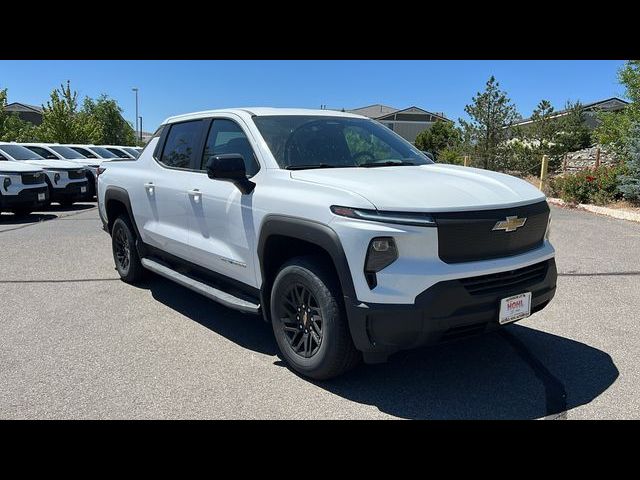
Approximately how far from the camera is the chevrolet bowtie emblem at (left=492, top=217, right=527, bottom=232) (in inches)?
129

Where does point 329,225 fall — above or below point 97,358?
above

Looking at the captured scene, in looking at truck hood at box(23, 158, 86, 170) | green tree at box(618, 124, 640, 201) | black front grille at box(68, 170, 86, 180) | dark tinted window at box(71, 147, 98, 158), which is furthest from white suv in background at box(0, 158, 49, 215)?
green tree at box(618, 124, 640, 201)

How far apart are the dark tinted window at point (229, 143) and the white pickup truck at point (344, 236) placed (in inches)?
0.6

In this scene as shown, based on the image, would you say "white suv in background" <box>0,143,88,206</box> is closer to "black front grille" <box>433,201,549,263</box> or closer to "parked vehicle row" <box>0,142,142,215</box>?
"parked vehicle row" <box>0,142,142,215</box>

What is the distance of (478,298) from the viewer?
10.4ft

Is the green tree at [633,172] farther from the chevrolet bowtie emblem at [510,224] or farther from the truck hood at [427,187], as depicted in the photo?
the chevrolet bowtie emblem at [510,224]

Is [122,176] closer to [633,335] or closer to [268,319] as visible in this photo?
[268,319]

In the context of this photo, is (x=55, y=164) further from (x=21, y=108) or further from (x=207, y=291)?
(x=21, y=108)

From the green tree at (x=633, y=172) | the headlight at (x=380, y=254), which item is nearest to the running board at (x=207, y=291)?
the headlight at (x=380, y=254)

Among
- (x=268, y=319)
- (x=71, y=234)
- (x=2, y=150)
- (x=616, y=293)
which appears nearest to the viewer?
(x=268, y=319)

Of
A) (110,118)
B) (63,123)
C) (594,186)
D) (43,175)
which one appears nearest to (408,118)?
(110,118)

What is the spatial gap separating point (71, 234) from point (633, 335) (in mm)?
Result: 9391

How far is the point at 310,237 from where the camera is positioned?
11.0 ft
